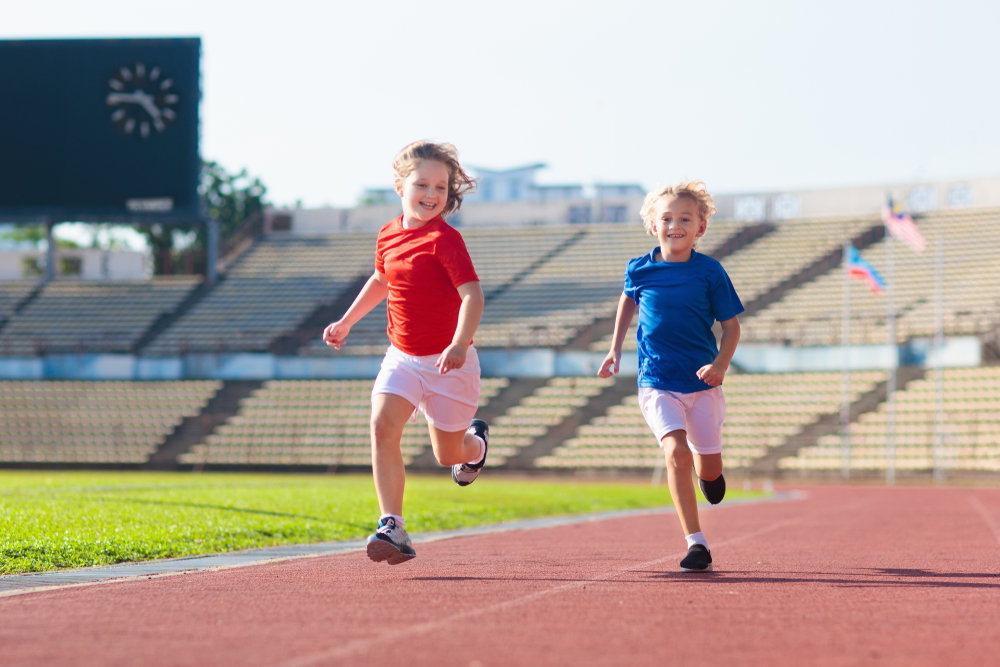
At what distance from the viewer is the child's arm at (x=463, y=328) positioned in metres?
5.63

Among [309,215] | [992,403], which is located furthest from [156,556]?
[309,215]

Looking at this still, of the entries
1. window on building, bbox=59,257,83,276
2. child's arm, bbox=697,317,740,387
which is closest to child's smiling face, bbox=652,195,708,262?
child's arm, bbox=697,317,740,387

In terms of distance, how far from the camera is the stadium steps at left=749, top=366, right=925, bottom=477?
3022cm

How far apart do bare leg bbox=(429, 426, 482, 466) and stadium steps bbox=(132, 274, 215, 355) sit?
33.3m

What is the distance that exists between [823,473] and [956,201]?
17419 millimetres

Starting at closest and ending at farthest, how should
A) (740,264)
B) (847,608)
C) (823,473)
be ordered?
1. (847,608)
2. (823,473)
3. (740,264)

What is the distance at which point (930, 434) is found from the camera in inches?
1169

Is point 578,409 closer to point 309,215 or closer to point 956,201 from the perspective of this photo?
point 956,201

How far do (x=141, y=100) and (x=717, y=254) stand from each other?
67.6ft

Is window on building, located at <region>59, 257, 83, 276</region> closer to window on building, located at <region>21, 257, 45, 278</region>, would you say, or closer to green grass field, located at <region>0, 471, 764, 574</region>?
window on building, located at <region>21, 257, 45, 278</region>

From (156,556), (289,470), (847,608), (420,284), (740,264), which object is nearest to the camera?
(847,608)

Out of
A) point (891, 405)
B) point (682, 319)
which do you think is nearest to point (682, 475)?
point (682, 319)

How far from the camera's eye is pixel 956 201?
42.2 m

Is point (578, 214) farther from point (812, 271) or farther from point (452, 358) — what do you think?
point (452, 358)
